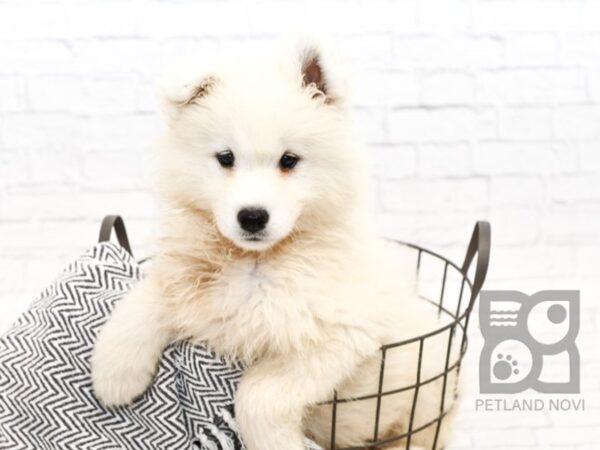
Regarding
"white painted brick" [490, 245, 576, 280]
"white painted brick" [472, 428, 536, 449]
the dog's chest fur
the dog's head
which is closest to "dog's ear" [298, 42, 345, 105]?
the dog's head

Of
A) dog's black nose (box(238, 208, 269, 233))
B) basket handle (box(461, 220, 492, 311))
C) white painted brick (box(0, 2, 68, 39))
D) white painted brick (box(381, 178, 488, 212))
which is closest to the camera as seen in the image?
dog's black nose (box(238, 208, 269, 233))

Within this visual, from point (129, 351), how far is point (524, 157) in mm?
903

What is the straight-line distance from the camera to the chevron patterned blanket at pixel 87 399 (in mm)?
940

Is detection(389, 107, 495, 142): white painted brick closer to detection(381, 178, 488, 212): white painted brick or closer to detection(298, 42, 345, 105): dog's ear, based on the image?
detection(381, 178, 488, 212): white painted brick

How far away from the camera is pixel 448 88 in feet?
4.88

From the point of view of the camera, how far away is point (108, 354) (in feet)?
3.13

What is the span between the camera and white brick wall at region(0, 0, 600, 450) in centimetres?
143

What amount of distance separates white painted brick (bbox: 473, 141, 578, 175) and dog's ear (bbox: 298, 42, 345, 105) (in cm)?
Answer: 64

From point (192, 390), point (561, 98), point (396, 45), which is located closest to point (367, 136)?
point (396, 45)

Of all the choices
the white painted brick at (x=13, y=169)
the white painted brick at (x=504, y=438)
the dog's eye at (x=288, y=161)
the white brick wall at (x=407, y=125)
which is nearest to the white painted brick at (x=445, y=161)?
the white brick wall at (x=407, y=125)

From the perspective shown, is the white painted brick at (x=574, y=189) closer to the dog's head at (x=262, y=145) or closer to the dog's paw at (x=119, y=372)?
the dog's head at (x=262, y=145)

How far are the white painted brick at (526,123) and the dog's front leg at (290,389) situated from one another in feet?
2.40

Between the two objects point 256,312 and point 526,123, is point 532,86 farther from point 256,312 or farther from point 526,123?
Answer: point 256,312

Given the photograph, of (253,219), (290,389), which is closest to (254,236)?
(253,219)
